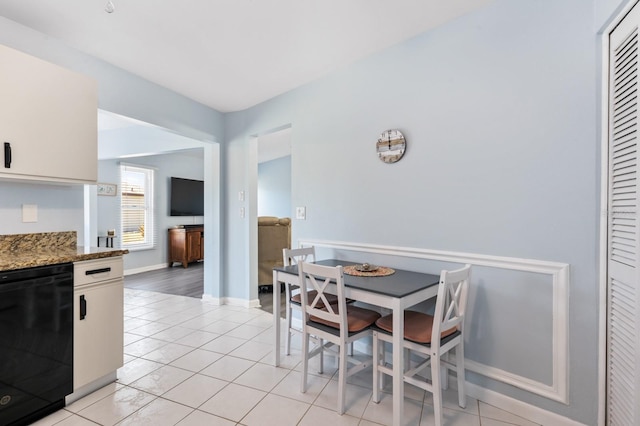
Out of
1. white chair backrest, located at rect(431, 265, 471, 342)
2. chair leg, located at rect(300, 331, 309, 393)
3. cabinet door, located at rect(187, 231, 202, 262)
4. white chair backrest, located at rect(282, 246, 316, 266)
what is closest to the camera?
white chair backrest, located at rect(431, 265, 471, 342)

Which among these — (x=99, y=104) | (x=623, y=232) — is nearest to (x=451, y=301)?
(x=623, y=232)

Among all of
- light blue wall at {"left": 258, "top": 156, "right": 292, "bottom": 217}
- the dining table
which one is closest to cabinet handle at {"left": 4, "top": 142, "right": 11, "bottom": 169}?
the dining table

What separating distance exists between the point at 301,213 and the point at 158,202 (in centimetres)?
470

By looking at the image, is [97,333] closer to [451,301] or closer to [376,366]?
[376,366]

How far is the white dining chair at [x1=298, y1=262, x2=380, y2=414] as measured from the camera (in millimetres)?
1840

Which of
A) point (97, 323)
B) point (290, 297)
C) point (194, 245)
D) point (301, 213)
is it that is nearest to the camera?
point (97, 323)

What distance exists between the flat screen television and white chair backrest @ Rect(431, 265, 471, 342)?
640cm

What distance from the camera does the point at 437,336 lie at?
5.48 feet

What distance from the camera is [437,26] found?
2.23 metres

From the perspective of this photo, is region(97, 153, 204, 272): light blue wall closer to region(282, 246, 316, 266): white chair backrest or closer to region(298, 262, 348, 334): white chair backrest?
region(282, 246, 316, 266): white chair backrest

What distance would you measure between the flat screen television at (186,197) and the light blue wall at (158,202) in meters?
0.13

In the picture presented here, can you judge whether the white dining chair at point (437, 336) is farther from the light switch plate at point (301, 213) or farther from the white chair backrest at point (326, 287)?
the light switch plate at point (301, 213)

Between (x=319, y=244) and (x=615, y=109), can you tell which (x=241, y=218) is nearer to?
(x=319, y=244)

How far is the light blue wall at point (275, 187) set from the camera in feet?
28.1
